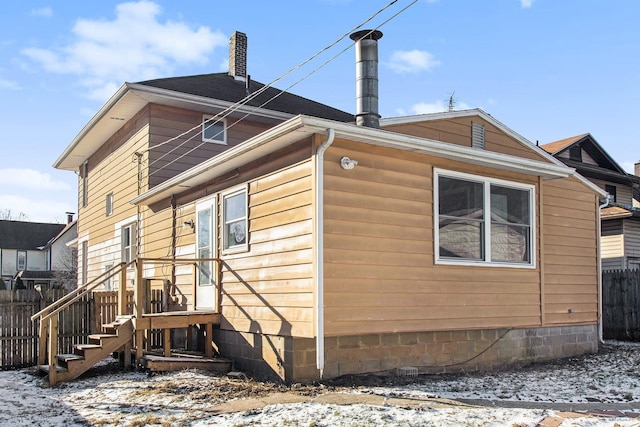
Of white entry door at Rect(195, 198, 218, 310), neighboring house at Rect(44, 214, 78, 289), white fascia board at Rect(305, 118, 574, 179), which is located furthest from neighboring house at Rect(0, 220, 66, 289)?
white fascia board at Rect(305, 118, 574, 179)

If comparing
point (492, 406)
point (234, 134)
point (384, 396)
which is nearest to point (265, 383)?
point (384, 396)

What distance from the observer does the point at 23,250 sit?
52875mm

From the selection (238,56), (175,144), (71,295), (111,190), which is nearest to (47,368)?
(71,295)

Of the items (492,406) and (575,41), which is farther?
(575,41)

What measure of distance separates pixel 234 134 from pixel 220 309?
6271mm

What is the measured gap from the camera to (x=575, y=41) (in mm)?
9523

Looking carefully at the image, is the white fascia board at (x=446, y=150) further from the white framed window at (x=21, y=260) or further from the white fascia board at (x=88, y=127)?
the white framed window at (x=21, y=260)

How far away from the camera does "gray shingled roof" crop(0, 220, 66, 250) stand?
5269 cm

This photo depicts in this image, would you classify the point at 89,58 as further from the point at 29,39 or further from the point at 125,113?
the point at 125,113

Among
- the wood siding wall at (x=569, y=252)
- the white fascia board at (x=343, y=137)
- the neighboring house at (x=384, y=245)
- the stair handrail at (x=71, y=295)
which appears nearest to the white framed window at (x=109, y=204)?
the neighboring house at (x=384, y=245)

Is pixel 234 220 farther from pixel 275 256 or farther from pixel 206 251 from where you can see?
pixel 275 256

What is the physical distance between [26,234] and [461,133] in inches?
2013

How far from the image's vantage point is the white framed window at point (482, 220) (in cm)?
915

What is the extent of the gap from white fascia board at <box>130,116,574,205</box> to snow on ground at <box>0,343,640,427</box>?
126 inches
